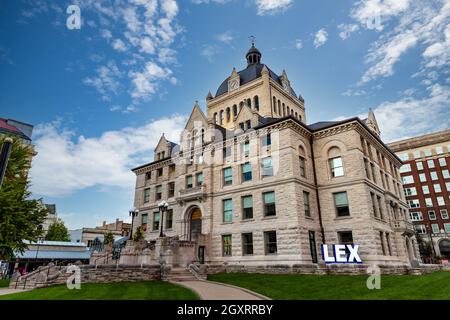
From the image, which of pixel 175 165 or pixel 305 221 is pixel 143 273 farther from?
pixel 175 165

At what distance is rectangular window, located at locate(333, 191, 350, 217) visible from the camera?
2577 cm

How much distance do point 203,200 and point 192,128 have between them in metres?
9.73

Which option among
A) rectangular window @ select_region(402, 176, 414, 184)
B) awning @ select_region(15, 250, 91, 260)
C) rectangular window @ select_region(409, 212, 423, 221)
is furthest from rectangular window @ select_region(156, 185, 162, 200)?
rectangular window @ select_region(402, 176, 414, 184)

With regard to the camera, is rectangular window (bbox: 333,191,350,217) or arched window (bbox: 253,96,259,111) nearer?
rectangular window (bbox: 333,191,350,217)

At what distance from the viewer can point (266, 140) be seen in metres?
28.5

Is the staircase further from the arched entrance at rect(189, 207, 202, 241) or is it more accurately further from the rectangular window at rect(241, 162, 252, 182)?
the rectangular window at rect(241, 162, 252, 182)

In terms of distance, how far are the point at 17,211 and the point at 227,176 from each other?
1821 centimetres

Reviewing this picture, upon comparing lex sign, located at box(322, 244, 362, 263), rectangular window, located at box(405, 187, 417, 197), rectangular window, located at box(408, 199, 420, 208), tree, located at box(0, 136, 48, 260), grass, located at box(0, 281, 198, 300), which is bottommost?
grass, located at box(0, 281, 198, 300)

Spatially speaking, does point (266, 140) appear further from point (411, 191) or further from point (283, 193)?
point (411, 191)

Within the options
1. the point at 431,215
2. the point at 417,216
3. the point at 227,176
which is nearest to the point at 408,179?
the point at 417,216

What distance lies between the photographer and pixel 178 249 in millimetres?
25922

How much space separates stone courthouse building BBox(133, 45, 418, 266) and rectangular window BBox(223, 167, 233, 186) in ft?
0.35
